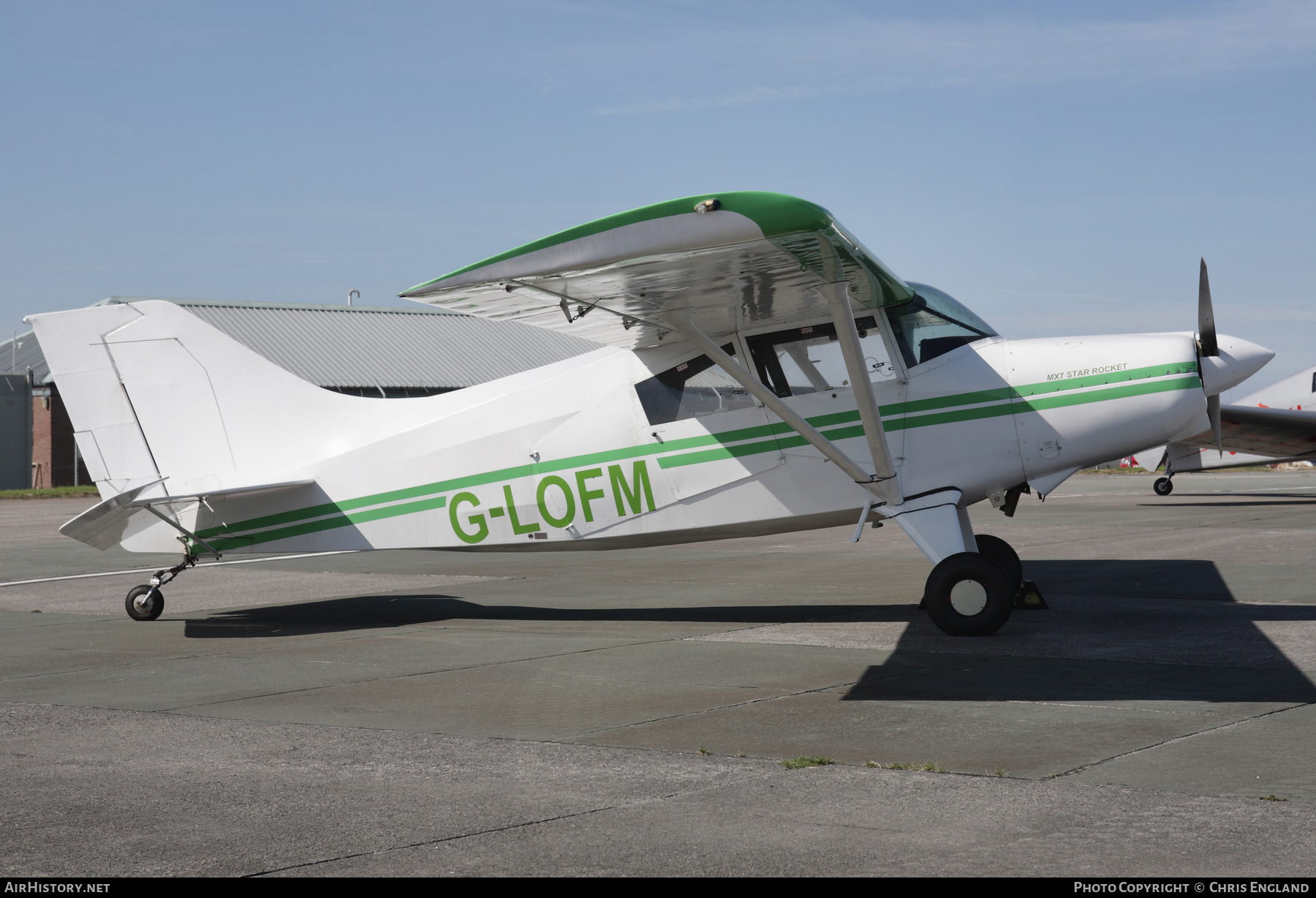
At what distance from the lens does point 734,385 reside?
30.6 ft

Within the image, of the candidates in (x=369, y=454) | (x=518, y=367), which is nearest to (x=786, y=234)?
(x=369, y=454)

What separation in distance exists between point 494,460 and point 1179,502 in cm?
2085

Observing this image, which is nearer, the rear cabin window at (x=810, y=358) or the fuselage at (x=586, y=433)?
the fuselage at (x=586, y=433)

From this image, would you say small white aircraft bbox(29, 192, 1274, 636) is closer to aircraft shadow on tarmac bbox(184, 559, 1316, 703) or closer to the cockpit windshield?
the cockpit windshield

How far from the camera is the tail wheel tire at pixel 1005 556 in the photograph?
966cm

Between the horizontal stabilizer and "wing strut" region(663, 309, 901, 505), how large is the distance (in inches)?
165

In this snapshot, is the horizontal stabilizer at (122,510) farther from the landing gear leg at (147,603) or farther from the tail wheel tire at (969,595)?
the tail wheel tire at (969,595)

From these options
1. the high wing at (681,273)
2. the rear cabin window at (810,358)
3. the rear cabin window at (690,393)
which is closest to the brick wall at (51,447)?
the rear cabin window at (690,393)

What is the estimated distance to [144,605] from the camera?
10.4 m

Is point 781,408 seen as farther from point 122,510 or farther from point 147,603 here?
point 147,603

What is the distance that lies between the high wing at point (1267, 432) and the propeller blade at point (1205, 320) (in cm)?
1724

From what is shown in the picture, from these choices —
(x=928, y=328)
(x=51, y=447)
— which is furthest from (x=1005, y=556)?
(x=51, y=447)

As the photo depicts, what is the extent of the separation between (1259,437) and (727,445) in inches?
863
